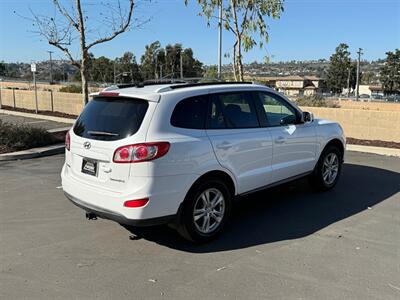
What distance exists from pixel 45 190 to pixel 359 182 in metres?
5.47

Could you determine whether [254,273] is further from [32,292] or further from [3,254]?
[3,254]

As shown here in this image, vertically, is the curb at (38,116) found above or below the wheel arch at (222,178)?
below

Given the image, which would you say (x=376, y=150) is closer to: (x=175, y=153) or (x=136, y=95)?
(x=175, y=153)

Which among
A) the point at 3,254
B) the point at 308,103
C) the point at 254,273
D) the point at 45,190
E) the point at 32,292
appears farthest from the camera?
the point at 308,103

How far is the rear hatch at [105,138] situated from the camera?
424cm

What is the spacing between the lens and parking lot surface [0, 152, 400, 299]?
3.75 metres

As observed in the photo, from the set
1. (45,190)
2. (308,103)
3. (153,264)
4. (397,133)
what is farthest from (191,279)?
(308,103)

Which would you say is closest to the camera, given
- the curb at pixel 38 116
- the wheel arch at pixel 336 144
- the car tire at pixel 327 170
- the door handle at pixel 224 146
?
the door handle at pixel 224 146

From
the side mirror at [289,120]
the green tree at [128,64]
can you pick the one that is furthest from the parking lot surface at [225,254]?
the green tree at [128,64]

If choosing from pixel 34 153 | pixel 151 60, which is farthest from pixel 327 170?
pixel 151 60

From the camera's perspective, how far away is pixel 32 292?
3707 millimetres

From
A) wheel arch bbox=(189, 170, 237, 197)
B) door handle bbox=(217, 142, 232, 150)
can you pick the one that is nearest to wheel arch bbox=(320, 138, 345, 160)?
wheel arch bbox=(189, 170, 237, 197)

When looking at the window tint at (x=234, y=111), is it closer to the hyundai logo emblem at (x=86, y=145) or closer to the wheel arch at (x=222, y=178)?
the wheel arch at (x=222, y=178)

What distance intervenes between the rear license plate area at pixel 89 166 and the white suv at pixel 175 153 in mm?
11
